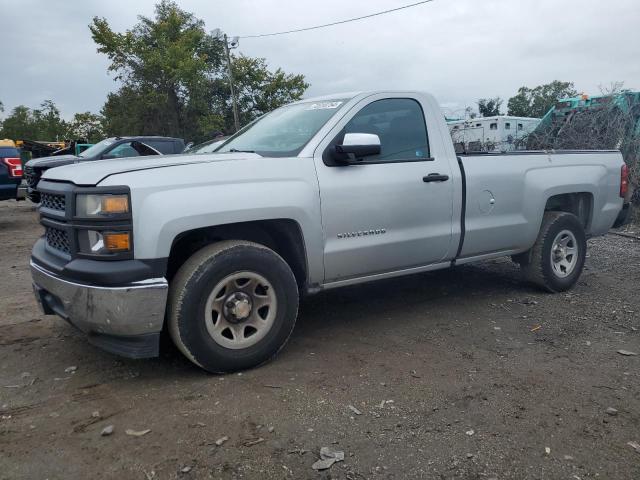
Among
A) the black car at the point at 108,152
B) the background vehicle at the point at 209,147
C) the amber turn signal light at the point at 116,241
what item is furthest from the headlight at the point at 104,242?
the black car at the point at 108,152

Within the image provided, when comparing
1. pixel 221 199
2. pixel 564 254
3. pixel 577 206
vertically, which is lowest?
pixel 564 254

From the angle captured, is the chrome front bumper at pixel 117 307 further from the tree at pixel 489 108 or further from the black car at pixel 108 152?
the tree at pixel 489 108

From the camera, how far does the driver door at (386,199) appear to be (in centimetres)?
384

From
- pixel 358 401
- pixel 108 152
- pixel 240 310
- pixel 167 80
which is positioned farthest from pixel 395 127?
pixel 167 80

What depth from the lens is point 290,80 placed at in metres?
35.1

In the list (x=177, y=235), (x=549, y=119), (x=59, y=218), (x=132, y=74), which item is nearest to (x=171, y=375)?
(x=177, y=235)

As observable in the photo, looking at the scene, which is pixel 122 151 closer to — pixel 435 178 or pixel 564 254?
pixel 435 178

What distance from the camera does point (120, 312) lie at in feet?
10.1

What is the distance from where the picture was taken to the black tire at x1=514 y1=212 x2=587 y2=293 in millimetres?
5297

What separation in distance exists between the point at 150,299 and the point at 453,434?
1812 millimetres

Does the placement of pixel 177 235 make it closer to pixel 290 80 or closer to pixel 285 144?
pixel 285 144

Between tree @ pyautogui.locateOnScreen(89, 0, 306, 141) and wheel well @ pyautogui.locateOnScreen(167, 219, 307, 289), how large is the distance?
28.0 meters

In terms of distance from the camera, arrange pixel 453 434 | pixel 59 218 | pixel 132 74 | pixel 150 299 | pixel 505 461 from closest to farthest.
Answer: pixel 505 461 < pixel 453 434 < pixel 150 299 < pixel 59 218 < pixel 132 74

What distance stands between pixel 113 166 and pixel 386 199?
191 centimetres
